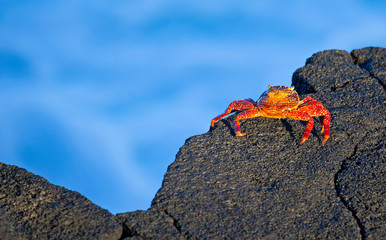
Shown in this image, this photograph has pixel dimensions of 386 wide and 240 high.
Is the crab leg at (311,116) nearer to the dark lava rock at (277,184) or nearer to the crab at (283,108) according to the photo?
the crab at (283,108)

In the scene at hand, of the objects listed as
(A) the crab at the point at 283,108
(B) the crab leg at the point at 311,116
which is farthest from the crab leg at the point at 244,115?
(B) the crab leg at the point at 311,116

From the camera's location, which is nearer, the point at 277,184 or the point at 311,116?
the point at 277,184

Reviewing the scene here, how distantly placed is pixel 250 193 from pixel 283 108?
4.85 feet

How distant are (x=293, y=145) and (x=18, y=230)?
295 cm

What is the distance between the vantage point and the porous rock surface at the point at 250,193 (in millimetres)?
3961

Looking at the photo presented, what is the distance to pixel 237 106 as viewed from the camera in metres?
5.95

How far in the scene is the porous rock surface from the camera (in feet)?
13.0

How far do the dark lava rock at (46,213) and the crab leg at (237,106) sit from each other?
2121mm

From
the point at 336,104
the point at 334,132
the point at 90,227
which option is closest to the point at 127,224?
the point at 90,227

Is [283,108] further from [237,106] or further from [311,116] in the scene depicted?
[237,106]

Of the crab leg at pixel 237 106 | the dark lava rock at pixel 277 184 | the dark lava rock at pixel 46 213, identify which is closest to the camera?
the dark lava rock at pixel 46 213

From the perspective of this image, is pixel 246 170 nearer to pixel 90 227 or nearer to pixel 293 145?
pixel 293 145

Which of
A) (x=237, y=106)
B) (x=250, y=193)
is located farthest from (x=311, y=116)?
(x=250, y=193)

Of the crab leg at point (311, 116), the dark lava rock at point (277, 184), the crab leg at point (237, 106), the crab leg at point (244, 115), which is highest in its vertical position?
the crab leg at point (237, 106)
